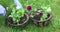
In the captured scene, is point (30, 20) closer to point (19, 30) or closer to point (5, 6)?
point (19, 30)

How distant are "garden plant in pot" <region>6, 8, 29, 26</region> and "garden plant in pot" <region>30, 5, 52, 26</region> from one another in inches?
5.5

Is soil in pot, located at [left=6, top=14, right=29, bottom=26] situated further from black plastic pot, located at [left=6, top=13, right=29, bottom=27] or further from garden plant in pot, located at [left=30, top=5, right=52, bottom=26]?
garden plant in pot, located at [left=30, top=5, right=52, bottom=26]

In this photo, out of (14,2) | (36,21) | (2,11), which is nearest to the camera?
(36,21)

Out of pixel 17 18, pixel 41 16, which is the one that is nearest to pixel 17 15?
pixel 17 18

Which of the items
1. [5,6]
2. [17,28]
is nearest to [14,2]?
[5,6]

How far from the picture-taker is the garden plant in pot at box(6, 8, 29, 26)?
10.0 feet

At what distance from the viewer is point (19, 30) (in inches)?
122

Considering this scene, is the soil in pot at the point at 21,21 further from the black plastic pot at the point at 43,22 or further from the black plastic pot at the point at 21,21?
the black plastic pot at the point at 43,22

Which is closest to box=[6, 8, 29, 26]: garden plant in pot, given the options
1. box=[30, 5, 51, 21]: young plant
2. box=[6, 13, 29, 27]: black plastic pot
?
box=[6, 13, 29, 27]: black plastic pot

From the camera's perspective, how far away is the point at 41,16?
3062mm

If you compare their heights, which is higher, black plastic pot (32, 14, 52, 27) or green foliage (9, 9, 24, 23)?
green foliage (9, 9, 24, 23)

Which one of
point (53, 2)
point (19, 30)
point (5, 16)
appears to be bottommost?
point (19, 30)

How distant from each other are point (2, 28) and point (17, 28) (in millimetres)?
277

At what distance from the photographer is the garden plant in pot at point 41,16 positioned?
3.06 metres
